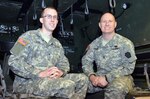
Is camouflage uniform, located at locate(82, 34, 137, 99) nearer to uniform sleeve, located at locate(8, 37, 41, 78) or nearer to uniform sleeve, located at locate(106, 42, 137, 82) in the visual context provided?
uniform sleeve, located at locate(106, 42, 137, 82)

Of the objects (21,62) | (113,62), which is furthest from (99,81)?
(21,62)

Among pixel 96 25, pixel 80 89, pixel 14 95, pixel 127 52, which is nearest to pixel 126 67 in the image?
pixel 127 52

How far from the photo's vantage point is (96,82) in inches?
102

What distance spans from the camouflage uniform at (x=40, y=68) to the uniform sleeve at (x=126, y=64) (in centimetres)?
42

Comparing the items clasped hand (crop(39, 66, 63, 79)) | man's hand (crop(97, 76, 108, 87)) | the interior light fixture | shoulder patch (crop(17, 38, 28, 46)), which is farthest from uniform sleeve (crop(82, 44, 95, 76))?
the interior light fixture

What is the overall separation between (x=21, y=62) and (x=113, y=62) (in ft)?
3.32

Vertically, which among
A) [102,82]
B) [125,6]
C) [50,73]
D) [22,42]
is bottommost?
[102,82]

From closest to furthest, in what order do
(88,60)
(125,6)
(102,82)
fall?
(102,82)
(88,60)
(125,6)

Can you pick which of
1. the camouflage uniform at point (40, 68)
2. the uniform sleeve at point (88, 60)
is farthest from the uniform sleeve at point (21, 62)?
the uniform sleeve at point (88, 60)

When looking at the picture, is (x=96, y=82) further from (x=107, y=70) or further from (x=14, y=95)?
(x=14, y=95)

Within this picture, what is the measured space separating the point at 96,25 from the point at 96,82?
3164 millimetres

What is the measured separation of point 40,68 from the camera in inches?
94.7

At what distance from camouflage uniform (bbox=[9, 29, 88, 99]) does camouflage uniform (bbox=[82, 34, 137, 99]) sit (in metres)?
0.35

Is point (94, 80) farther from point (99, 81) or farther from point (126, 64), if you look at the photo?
point (126, 64)
